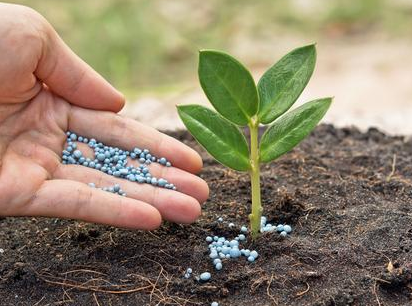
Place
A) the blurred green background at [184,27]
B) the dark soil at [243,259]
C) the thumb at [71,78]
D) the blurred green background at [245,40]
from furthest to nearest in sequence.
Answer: the blurred green background at [184,27]
the blurred green background at [245,40]
the thumb at [71,78]
the dark soil at [243,259]

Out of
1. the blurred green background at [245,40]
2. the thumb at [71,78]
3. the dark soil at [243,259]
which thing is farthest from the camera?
the blurred green background at [245,40]

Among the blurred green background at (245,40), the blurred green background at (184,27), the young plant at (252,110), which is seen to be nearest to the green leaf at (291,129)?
the young plant at (252,110)

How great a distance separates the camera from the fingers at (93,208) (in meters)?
1.29

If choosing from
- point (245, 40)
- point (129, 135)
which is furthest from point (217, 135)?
point (245, 40)

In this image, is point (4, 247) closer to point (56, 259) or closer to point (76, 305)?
point (56, 259)

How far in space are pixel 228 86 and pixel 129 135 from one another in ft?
1.02

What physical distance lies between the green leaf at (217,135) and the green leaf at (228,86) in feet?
0.08

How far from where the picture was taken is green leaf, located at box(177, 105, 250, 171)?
132 centimetres

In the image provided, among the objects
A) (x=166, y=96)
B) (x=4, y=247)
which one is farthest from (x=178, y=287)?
(x=166, y=96)

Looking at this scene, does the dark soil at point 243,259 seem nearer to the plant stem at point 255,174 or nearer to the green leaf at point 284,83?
the plant stem at point 255,174

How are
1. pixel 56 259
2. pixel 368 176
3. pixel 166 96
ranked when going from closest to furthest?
pixel 56 259, pixel 368 176, pixel 166 96

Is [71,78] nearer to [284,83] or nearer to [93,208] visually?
[93,208]

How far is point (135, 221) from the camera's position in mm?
1292

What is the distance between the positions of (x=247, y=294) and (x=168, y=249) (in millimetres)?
205
